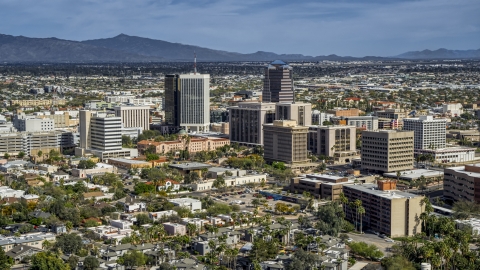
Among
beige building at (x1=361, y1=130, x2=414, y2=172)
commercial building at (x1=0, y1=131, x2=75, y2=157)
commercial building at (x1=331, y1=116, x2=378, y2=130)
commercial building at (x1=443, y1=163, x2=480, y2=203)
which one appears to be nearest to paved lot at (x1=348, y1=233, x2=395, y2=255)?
commercial building at (x1=443, y1=163, x2=480, y2=203)

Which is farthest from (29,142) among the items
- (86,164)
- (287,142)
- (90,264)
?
(90,264)

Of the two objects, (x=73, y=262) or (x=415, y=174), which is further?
(x=415, y=174)

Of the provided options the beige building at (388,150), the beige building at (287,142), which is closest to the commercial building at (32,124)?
the beige building at (287,142)

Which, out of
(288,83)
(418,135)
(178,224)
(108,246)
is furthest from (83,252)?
(288,83)

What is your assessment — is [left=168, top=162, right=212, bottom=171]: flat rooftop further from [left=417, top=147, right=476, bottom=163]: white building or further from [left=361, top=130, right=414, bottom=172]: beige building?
[left=417, top=147, right=476, bottom=163]: white building

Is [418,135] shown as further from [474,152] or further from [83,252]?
[83,252]

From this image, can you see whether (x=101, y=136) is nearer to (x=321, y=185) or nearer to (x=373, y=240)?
(x=321, y=185)

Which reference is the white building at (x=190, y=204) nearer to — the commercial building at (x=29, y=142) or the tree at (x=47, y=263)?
the tree at (x=47, y=263)
